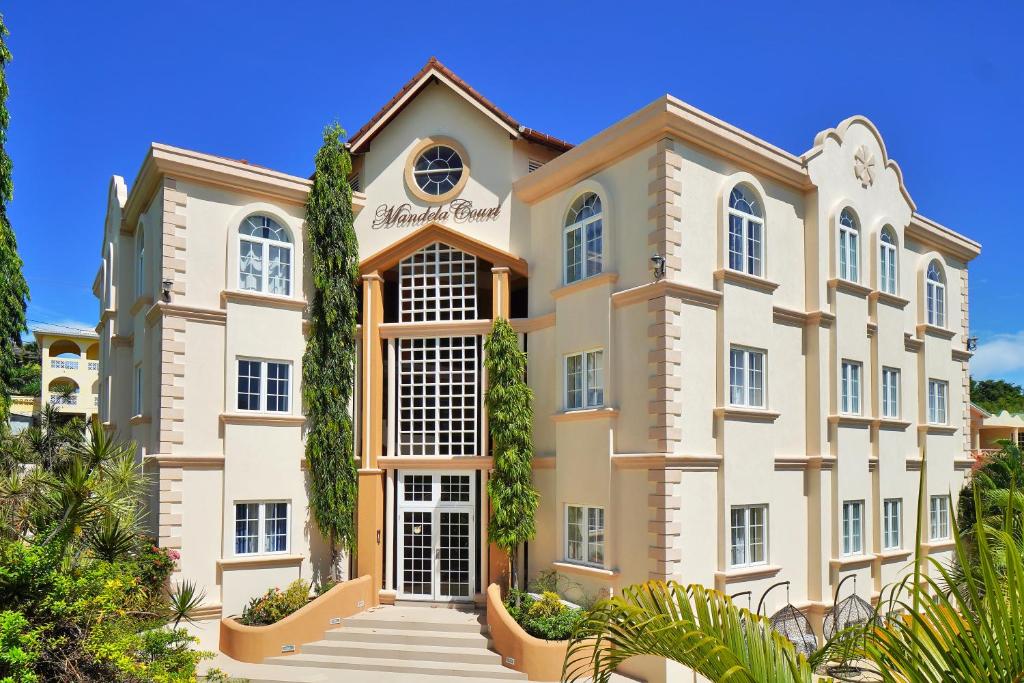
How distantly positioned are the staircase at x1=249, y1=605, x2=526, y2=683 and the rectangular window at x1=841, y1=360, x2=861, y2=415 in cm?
942

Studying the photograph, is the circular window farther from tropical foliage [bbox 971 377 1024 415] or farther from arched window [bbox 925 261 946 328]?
tropical foliage [bbox 971 377 1024 415]

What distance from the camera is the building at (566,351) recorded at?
52.2 feet

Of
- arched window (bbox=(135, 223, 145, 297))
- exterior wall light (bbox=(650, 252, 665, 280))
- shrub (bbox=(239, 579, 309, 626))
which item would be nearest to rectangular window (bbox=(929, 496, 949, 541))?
exterior wall light (bbox=(650, 252, 665, 280))

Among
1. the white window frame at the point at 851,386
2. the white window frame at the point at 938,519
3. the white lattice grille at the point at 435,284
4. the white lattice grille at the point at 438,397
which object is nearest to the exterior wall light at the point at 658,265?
the white lattice grille at the point at 435,284

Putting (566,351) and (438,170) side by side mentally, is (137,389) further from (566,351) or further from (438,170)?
(566,351)

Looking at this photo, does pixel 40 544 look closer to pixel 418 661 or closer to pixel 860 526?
pixel 418 661

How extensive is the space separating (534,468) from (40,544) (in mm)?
10859

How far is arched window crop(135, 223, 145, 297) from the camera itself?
2020cm

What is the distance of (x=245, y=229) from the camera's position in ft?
60.8

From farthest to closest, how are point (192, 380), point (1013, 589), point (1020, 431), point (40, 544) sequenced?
point (1020, 431)
point (192, 380)
point (40, 544)
point (1013, 589)

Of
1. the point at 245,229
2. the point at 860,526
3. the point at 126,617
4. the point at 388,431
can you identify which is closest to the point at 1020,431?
the point at 860,526

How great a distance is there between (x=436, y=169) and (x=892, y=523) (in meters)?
13.9

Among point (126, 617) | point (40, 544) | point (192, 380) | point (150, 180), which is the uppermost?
point (150, 180)

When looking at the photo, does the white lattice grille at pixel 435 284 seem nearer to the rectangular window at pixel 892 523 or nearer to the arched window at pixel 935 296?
the rectangular window at pixel 892 523
